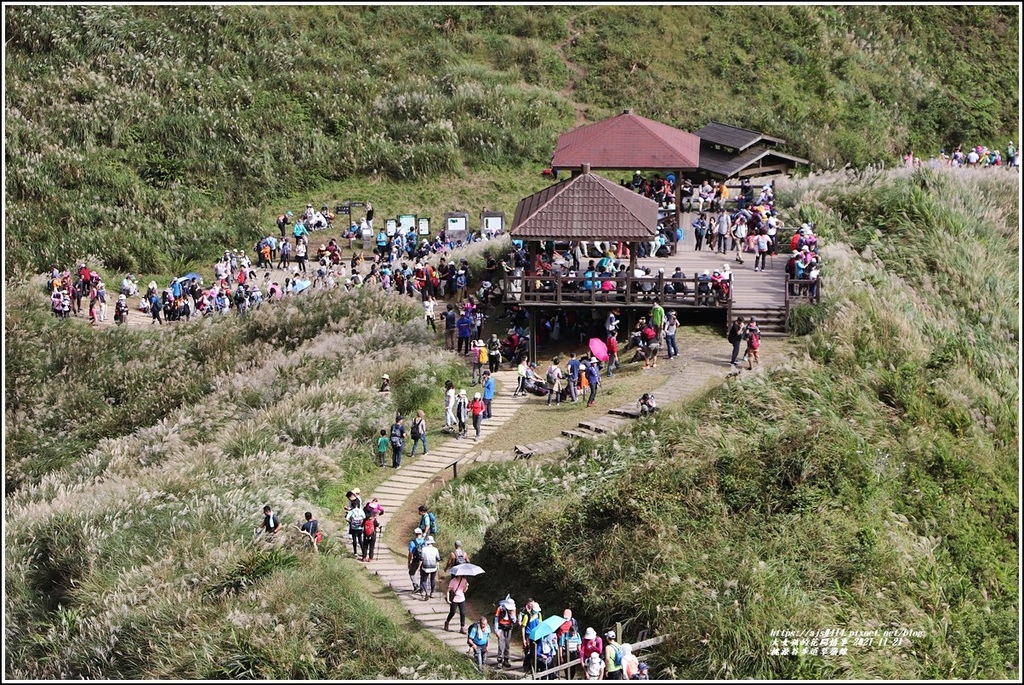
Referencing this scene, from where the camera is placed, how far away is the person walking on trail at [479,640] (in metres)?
24.9

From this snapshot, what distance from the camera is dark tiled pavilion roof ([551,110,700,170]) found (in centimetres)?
4522

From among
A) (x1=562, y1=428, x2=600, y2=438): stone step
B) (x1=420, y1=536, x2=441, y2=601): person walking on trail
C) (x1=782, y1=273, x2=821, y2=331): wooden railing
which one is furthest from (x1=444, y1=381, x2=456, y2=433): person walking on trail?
(x1=782, y1=273, x2=821, y2=331): wooden railing

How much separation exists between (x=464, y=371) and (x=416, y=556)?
1092 cm

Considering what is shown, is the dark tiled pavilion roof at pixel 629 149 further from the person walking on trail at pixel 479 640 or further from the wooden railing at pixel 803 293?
the person walking on trail at pixel 479 640

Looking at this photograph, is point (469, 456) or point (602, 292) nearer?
point (469, 456)

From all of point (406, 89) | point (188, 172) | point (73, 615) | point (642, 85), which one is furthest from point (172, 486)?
point (642, 85)

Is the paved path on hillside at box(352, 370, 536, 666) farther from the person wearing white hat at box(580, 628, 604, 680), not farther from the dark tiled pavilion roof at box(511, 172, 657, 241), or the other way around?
the dark tiled pavilion roof at box(511, 172, 657, 241)

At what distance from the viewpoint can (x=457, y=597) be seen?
26.3 metres

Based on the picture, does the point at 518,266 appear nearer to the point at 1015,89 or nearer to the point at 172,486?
the point at 172,486

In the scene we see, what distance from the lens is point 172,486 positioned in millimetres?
32562

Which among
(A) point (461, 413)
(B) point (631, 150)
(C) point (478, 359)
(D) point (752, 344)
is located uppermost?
(B) point (631, 150)

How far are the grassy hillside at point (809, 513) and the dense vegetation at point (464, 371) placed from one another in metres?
0.08

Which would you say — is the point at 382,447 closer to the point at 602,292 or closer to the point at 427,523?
the point at 427,523

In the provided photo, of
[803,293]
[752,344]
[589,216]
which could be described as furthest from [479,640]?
[803,293]
